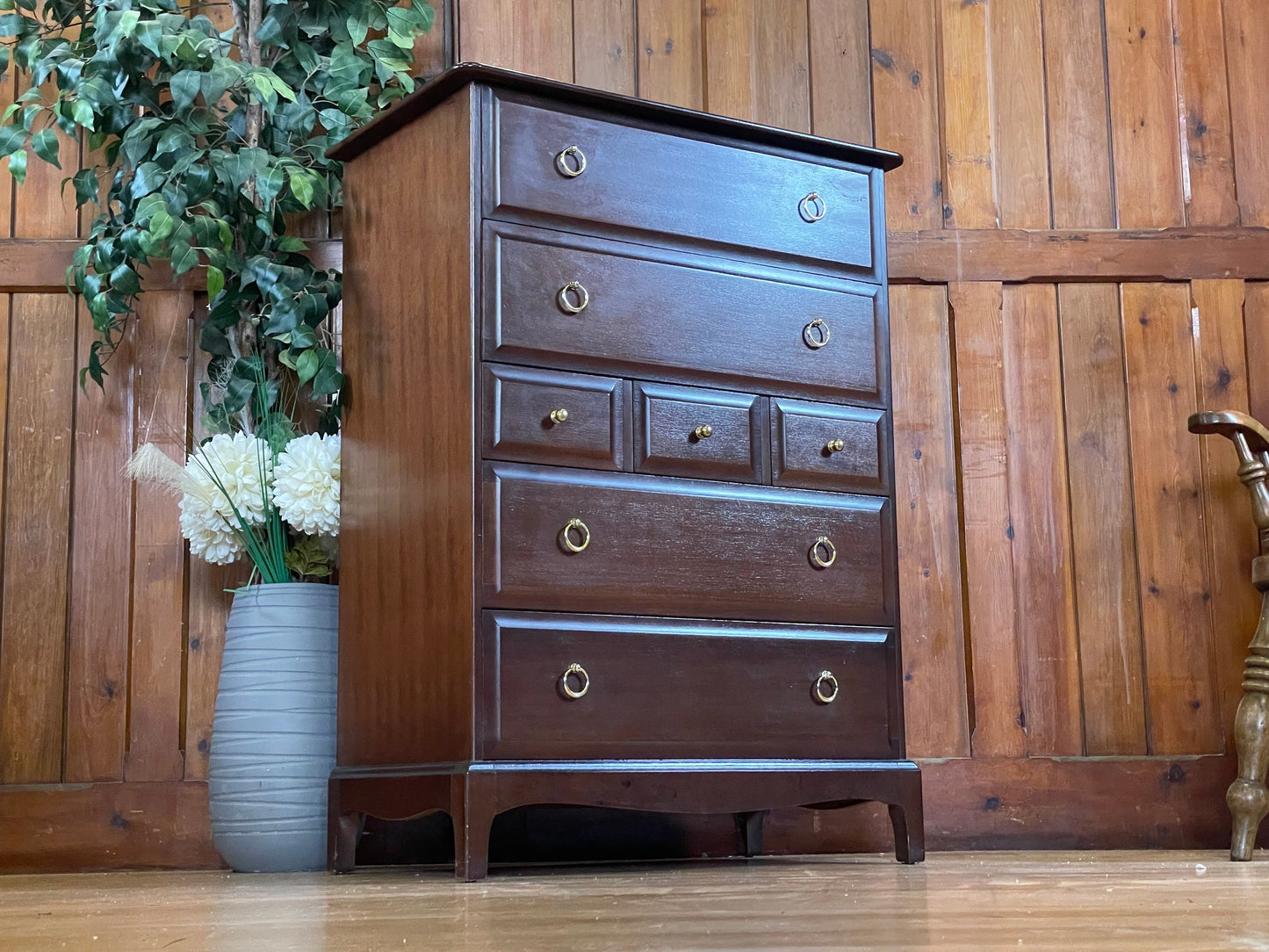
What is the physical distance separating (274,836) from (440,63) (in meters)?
1.48

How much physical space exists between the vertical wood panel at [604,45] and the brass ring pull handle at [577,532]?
3.80 ft

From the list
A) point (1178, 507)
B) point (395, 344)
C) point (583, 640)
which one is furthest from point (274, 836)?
point (1178, 507)

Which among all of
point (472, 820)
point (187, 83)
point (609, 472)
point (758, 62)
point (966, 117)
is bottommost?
point (472, 820)

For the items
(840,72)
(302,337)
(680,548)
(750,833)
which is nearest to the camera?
(680,548)

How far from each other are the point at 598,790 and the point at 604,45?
1554mm

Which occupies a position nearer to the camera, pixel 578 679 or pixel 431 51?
pixel 578 679

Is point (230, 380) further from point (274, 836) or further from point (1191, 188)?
point (1191, 188)

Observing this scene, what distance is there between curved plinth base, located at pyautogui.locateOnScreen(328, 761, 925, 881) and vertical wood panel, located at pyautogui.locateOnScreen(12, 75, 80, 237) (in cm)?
120

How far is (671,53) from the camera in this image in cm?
279

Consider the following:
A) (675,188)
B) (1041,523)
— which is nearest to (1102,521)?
(1041,523)

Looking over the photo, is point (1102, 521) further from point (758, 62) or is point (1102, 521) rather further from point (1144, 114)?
point (758, 62)

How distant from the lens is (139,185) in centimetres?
235

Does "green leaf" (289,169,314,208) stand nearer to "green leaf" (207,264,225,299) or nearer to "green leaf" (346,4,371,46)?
"green leaf" (207,264,225,299)

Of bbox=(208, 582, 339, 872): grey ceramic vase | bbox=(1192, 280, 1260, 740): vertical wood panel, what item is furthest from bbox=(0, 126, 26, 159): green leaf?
bbox=(1192, 280, 1260, 740): vertical wood panel
